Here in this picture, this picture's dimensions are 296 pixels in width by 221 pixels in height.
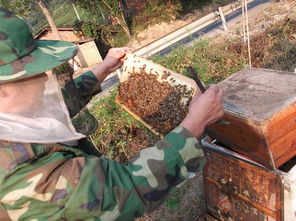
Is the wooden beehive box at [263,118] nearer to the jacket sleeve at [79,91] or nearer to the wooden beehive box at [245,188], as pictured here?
the wooden beehive box at [245,188]

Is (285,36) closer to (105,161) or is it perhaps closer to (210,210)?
(210,210)

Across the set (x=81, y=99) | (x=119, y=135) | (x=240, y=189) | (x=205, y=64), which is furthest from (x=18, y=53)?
(x=205, y=64)

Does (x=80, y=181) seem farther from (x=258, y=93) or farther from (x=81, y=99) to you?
(x=258, y=93)

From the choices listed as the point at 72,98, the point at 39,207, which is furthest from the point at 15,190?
the point at 72,98

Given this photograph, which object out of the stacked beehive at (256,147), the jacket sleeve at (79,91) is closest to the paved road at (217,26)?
the jacket sleeve at (79,91)

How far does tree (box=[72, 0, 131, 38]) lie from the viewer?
20.7 meters

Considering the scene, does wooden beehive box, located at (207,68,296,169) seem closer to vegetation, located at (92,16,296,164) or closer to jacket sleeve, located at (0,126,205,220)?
jacket sleeve, located at (0,126,205,220)

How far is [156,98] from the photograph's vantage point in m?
3.06

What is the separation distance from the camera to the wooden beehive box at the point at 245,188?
1941 mm

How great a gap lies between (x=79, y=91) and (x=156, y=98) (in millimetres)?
910

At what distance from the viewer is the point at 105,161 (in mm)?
1393

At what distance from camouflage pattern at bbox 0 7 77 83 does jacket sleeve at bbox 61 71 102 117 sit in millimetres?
816

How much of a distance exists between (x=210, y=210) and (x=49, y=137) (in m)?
2.19

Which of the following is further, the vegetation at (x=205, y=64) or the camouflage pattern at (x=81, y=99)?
the vegetation at (x=205, y=64)
